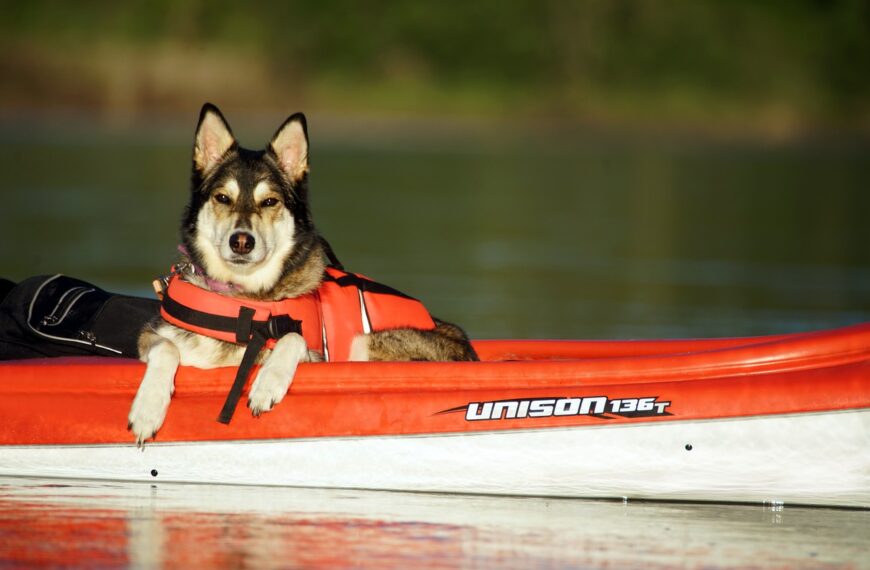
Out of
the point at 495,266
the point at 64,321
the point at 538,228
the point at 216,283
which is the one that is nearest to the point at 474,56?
the point at 538,228

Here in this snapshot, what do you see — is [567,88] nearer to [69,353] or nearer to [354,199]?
[354,199]

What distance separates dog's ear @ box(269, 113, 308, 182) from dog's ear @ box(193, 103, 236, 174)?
0.65 feet

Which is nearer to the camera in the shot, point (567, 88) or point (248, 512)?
point (248, 512)

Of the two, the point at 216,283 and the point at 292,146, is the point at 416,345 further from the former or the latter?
A: the point at 292,146

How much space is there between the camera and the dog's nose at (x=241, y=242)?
5953mm

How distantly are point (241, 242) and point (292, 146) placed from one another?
568mm

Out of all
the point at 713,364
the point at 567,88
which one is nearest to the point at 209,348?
the point at 713,364

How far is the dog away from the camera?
5.99m

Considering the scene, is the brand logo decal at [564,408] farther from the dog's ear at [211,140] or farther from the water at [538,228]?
the water at [538,228]

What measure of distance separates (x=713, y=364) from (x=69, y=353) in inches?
118

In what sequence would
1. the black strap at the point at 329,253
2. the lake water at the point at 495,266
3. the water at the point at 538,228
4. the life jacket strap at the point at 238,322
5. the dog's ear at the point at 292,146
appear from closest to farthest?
the lake water at the point at 495,266, the life jacket strap at the point at 238,322, the dog's ear at the point at 292,146, the black strap at the point at 329,253, the water at the point at 538,228

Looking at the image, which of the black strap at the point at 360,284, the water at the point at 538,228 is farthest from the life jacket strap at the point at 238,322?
the water at the point at 538,228

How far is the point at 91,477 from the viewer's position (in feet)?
20.4

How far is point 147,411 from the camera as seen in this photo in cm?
600
